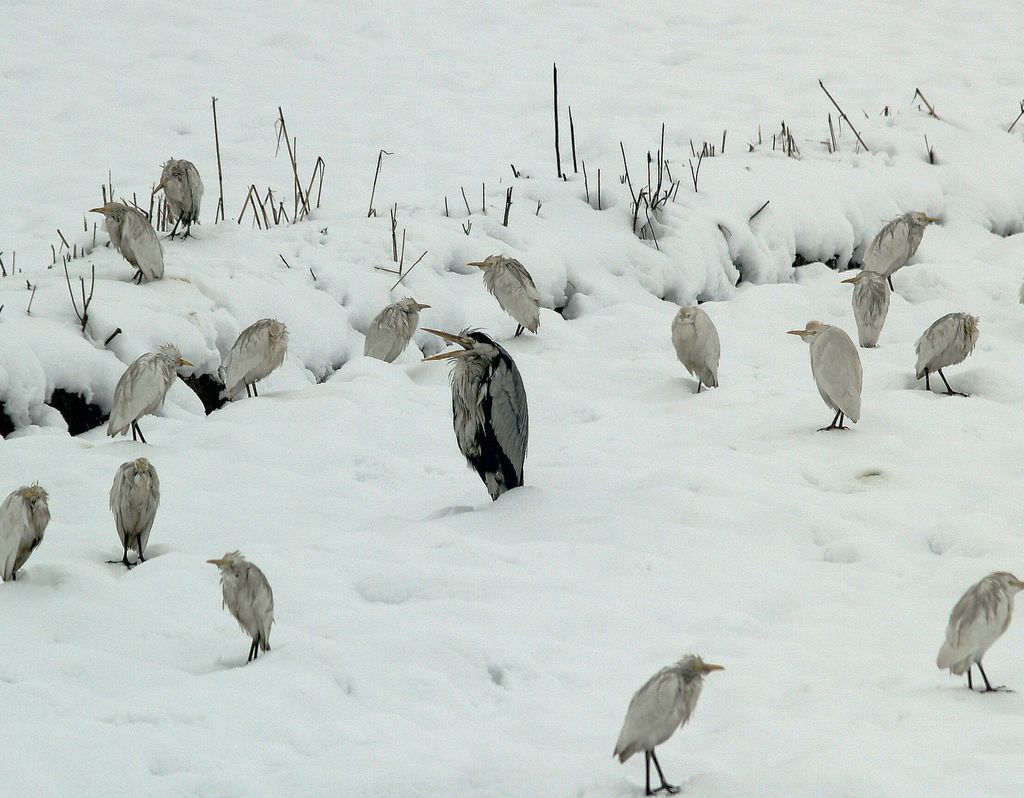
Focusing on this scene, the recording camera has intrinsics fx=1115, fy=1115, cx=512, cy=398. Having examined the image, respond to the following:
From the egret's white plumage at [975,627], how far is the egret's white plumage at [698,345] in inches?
124

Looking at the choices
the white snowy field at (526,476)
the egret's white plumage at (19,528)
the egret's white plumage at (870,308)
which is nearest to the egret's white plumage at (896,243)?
the white snowy field at (526,476)

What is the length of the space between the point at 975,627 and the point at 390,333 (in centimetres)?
424

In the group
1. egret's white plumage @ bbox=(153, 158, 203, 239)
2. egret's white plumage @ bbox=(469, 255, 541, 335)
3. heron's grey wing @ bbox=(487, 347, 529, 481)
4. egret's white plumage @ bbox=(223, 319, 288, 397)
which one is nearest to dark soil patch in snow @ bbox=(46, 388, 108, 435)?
egret's white plumage @ bbox=(223, 319, 288, 397)

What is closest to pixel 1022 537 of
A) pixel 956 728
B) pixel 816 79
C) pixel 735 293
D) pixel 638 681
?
pixel 956 728

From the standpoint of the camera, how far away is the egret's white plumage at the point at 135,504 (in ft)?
13.6

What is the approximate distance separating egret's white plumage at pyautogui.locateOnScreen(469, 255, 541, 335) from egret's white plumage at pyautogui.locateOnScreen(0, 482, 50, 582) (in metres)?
3.74

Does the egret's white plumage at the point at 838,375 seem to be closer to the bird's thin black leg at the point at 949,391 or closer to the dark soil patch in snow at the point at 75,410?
the bird's thin black leg at the point at 949,391

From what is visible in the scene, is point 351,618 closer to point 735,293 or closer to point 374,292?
Result: point 374,292

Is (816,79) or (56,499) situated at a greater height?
(816,79)

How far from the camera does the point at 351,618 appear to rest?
3797 mm

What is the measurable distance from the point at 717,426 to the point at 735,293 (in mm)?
3139

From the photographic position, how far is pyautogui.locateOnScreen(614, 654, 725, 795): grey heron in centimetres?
277

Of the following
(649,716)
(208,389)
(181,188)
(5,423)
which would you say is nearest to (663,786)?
(649,716)

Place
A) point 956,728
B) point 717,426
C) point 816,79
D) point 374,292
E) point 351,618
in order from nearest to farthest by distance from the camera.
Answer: point 956,728 < point 351,618 < point 717,426 < point 374,292 < point 816,79
